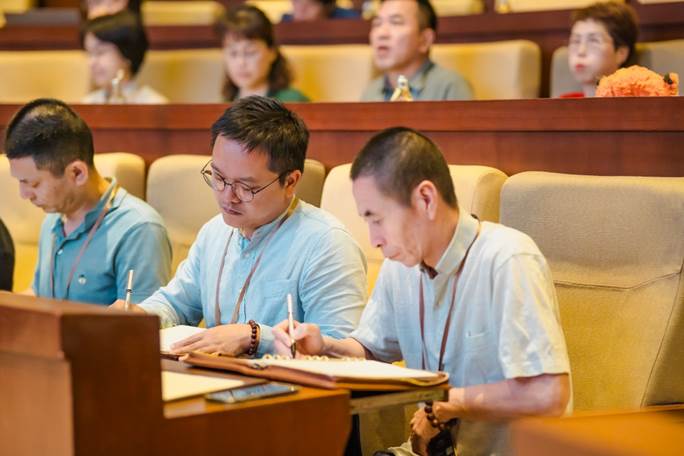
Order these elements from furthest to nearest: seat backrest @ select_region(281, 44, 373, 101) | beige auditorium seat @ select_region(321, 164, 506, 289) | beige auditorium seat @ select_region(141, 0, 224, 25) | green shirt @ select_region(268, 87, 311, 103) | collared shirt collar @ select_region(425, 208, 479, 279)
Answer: beige auditorium seat @ select_region(141, 0, 224, 25), seat backrest @ select_region(281, 44, 373, 101), green shirt @ select_region(268, 87, 311, 103), beige auditorium seat @ select_region(321, 164, 506, 289), collared shirt collar @ select_region(425, 208, 479, 279)

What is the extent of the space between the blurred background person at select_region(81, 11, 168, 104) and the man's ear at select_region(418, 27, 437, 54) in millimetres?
1092

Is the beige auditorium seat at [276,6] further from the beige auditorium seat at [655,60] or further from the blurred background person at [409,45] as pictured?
the beige auditorium seat at [655,60]

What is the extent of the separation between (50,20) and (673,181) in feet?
12.3

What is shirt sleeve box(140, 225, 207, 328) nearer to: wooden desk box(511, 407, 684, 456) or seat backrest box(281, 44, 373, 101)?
wooden desk box(511, 407, 684, 456)

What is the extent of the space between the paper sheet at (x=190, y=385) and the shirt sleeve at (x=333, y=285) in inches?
20.6

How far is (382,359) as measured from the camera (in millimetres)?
2154

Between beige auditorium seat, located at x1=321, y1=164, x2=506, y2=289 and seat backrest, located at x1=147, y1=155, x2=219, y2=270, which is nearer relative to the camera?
beige auditorium seat, located at x1=321, y1=164, x2=506, y2=289

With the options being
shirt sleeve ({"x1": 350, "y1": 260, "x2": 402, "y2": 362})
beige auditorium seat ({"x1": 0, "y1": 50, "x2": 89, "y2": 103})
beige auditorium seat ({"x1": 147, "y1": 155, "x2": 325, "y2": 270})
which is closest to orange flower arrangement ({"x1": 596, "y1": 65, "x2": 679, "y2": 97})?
shirt sleeve ({"x1": 350, "y1": 260, "x2": 402, "y2": 362})

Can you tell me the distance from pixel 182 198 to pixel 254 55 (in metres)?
1.29

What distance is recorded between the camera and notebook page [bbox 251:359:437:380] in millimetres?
1736

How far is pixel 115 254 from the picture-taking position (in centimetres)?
287

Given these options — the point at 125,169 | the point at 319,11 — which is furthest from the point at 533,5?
the point at 125,169

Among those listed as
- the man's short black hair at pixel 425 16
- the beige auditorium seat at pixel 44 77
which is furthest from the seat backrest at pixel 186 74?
the man's short black hair at pixel 425 16

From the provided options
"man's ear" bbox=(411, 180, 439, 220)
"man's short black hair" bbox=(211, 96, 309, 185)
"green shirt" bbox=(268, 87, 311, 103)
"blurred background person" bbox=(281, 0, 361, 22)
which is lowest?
"man's ear" bbox=(411, 180, 439, 220)
